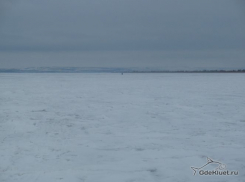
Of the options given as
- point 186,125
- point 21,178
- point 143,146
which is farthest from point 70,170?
point 186,125

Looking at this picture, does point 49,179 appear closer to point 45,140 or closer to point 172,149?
point 45,140

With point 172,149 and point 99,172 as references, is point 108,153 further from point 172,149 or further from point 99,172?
point 172,149

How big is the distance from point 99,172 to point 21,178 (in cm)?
100

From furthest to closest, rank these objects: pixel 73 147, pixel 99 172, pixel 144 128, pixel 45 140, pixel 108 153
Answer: pixel 144 128
pixel 45 140
pixel 73 147
pixel 108 153
pixel 99 172

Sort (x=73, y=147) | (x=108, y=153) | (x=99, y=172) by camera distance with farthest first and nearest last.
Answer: (x=73, y=147), (x=108, y=153), (x=99, y=172)

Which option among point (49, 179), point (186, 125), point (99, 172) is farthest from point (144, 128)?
point (49, 179)

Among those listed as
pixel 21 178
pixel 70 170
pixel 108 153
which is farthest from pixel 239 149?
pixel 21 178

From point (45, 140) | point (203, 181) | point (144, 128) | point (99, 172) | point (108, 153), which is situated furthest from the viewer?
point (144, 128)

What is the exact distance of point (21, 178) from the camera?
3270 millimetres

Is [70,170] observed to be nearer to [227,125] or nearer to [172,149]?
[172,149]

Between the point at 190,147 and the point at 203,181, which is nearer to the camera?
the point at 203,181

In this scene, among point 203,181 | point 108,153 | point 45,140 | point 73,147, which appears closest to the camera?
point 203,181

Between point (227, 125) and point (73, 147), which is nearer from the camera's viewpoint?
point (73, 147)

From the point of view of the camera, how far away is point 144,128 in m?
5.90
